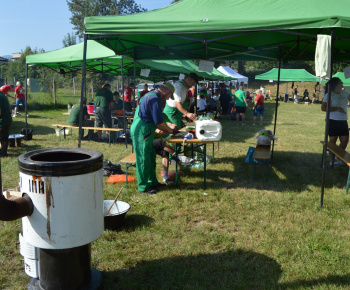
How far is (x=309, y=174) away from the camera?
629 centimetres

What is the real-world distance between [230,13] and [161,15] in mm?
1042

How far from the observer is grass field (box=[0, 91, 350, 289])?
2871 mm

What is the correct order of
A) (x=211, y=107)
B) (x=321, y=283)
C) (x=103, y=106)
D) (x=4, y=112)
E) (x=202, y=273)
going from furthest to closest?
1. (x=211, y=107)
2. (x=103, y=106)
3. (x=4, y=112)
4. (x=202, y=273)
5. (x=321, y=283)

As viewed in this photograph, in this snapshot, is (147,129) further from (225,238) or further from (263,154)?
(263,154)

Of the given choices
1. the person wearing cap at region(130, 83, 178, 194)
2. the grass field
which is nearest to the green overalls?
the person wearing cap at region(130, 83, 178, 194)

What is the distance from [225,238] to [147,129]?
76.8 inches

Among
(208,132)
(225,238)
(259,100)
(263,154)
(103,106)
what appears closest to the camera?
(225,238)

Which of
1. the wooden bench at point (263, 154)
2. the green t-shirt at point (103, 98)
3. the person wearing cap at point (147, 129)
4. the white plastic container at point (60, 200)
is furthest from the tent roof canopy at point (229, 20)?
the green t-shirt at point (103, 98)

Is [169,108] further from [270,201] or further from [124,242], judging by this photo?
[124,242]

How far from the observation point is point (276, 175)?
620 cm

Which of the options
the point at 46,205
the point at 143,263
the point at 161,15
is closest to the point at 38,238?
the point at 46,205

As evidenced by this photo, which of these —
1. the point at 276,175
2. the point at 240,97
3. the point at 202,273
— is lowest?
the point at 202,273

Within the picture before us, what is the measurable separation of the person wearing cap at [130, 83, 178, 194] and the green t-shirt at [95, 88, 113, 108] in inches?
212

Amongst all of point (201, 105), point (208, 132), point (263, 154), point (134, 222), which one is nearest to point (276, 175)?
point (263, 154)
